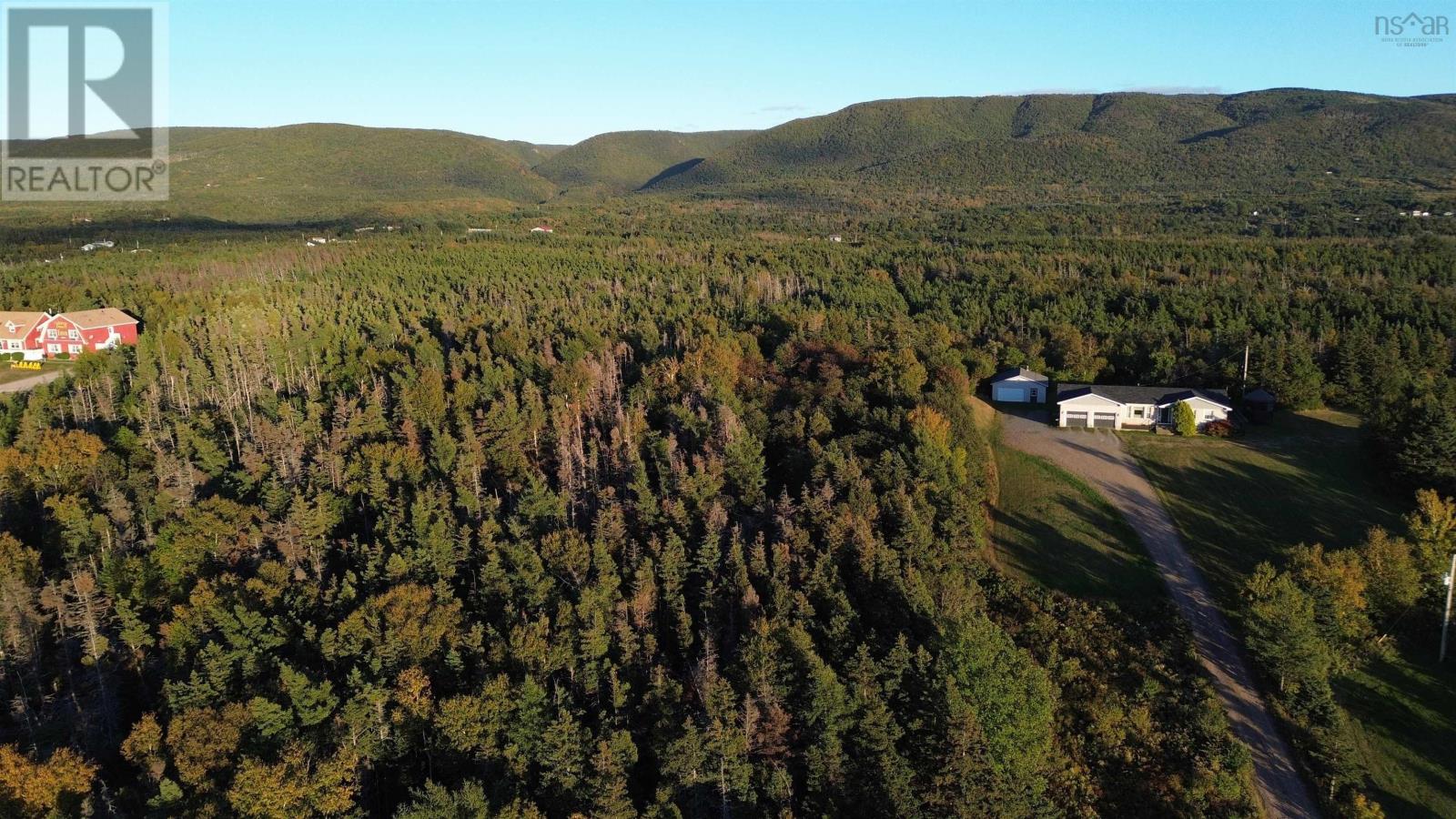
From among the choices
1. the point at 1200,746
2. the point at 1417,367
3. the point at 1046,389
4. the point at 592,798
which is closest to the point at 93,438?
the point at 592,798

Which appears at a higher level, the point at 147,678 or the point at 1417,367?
the point at 1417,367

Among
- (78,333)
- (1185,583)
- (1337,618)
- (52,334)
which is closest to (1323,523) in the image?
(1185,583)

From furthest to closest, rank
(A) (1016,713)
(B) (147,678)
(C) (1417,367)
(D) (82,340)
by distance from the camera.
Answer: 1. (D) (82,340)
2. (C) (1417,367)
3. (B) (147,678)
4. (A) (1016,713)

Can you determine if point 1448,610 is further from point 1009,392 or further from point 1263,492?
point 1009,392

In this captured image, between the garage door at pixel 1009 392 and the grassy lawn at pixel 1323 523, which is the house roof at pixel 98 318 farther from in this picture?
the grassy lawn at pixel 1323 523

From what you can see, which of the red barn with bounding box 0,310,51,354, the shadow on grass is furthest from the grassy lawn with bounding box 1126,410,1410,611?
the red barn with bounding box 0,310,51,354

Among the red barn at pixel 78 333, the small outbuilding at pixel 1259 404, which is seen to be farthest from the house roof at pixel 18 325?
the small outbuilding at pixel 1259 404

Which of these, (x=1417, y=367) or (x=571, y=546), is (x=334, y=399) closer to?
(x=571, y=546)
